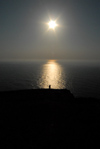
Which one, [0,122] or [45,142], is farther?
[0,122]

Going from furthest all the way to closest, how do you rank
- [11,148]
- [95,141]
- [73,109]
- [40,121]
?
[73,109] → [40,121] → [95,141] → [11,148]

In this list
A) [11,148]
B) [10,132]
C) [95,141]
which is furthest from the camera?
[10,132]

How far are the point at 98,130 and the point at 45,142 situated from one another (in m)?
5.05

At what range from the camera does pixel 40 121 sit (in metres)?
8.87

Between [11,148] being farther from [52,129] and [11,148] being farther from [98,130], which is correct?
[98,130]

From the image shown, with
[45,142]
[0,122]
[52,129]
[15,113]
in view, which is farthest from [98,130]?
[0,122]

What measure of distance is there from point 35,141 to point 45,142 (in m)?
0.84

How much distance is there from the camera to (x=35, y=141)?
6695mm

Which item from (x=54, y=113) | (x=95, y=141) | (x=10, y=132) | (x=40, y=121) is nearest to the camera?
(x=95, y=141)

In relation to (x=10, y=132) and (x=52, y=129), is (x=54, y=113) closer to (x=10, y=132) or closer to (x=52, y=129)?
(x=52, y=129)

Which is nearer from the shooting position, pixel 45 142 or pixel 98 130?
pixel 45 142

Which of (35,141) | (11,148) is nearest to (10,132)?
(11,148)

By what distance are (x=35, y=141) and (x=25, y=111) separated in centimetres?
441

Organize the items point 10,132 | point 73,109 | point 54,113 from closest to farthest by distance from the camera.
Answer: point 10,132 → point 54,113 → point 73,109
